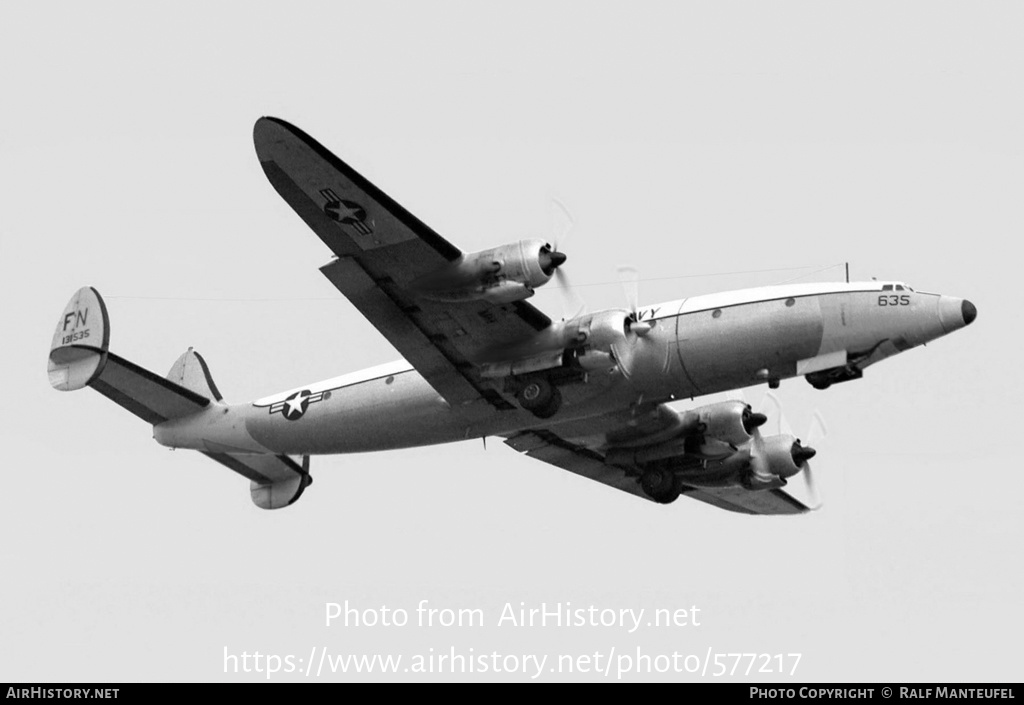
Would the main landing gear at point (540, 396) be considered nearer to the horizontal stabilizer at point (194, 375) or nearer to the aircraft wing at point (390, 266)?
the aircraft wing at point (390, 266)

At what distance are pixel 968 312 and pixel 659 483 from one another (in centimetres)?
758

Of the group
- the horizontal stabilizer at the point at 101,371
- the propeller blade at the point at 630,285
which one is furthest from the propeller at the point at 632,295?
the horizontal stabilizer at the point at 101,371

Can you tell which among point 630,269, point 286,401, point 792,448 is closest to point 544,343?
point 630,269

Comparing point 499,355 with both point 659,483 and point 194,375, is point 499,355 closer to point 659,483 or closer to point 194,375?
point 659,483

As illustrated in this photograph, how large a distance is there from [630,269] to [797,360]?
3.03 m

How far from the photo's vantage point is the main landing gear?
78.0 feet

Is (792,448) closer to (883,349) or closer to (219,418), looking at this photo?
(883,349)

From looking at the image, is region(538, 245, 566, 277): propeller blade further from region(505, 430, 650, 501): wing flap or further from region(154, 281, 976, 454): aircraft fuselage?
region(505, 430, 650, 501): wing flap

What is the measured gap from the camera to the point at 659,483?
92.2ft

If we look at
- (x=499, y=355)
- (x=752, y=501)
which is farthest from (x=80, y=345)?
(x=752, y=501)

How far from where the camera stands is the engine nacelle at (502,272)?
21.9 metres

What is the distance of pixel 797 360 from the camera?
23.3m

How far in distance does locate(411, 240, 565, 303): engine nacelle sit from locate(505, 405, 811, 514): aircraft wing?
4819 mm

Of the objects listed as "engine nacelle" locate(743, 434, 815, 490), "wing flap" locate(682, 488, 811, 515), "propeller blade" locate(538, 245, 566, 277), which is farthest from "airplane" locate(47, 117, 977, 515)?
"wing flap" locate(682, 488, 811, 515)
